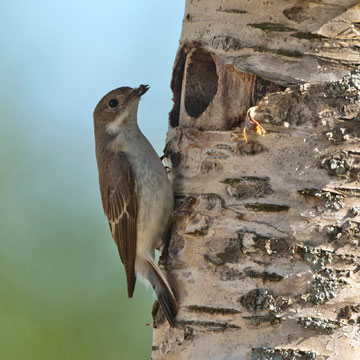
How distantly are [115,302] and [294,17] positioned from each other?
→ 14.2 ft

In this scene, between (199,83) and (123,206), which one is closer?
(199,83)

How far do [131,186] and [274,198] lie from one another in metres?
1.69

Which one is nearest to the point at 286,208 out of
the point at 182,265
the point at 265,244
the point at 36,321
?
the point at 265,244

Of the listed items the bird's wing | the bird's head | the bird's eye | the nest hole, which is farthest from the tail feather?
the bird's eye

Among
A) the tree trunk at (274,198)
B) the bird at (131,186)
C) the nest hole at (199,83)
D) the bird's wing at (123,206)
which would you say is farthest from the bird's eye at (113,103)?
the tree trunk at (274,198)

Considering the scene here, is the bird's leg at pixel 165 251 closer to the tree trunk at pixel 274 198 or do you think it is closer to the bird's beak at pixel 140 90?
the tree trunk at pixel 274 198

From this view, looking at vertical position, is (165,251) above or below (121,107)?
below

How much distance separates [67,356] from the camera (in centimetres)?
571

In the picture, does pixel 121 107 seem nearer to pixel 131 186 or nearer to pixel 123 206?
pixel 131 186

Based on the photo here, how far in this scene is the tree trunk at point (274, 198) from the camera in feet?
9.45

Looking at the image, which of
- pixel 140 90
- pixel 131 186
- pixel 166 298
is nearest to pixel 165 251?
pixel 166 298

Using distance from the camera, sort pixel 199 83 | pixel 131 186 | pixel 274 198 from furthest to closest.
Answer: pixel 131 186
pixel 199 83
pixel 274 198

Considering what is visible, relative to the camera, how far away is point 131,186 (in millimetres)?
4504

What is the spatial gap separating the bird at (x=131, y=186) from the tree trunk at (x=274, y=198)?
0.61 metres
